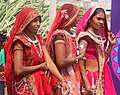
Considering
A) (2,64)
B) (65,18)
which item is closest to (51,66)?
(65,18)

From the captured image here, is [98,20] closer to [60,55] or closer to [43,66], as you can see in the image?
[60,55]

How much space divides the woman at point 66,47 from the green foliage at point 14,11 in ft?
24.2

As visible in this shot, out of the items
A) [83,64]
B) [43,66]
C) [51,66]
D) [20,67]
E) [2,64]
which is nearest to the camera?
[20,67]

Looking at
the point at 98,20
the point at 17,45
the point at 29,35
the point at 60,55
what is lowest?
the point at 60,55

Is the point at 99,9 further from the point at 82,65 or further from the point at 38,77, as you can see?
the point at 38,77

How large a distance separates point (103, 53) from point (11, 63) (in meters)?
1.23

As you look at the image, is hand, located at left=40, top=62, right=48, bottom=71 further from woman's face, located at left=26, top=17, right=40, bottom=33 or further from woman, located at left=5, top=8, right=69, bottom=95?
woman's face, located at left=26, top=17, right=40, bottom=33

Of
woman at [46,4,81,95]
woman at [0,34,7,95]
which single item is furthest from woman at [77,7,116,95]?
woman at [0,34,7,95]

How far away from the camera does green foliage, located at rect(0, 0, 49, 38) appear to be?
39.1 ft

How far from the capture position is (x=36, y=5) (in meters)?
12.7

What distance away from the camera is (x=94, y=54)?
4.54 metres

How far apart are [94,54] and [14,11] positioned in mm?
8146

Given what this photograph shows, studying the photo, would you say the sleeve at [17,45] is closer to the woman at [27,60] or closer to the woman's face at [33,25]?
the woman at [27,60]

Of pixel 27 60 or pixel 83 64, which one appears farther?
pixel 83 64
